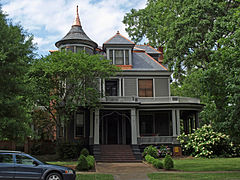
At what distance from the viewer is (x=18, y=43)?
1380 centimetres

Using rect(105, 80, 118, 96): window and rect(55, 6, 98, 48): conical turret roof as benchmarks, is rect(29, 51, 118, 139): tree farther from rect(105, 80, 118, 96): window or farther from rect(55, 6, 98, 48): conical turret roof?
rect(55, 6, 98, 48): conical turret roof

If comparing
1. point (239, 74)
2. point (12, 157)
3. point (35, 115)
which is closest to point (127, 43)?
point (35, 115)

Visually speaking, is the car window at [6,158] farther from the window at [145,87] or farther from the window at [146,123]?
the window at [146,123]

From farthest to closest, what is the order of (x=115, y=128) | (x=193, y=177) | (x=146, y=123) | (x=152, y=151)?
(x=146, y=123) → (x=115, y=128) → (x=152, y=151) → (x=193, y=177)

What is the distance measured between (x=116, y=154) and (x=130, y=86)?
25.6 ft

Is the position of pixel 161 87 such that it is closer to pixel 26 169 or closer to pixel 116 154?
pixel 116 154

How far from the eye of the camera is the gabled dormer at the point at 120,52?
3055 centimetres

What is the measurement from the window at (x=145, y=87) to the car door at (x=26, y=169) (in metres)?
19.1

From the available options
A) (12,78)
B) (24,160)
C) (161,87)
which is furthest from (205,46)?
(24,160)

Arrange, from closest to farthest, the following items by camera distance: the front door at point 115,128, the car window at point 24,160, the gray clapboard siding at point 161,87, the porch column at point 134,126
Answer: the car window at point 24,160 < the porch column at point 134,126 < the front door at point 115,128 < the gray clapboard siding at point 161,87

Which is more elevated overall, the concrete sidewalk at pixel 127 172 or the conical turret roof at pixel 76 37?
the conical turret roof at pixel 76 37

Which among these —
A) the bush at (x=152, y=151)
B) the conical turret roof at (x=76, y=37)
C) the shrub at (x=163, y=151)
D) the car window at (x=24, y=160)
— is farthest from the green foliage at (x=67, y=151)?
the car window at (x=24, y=160)

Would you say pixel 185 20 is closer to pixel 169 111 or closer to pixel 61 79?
pixel 169 111

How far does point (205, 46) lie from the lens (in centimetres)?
2909
